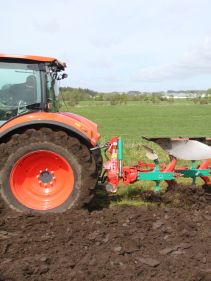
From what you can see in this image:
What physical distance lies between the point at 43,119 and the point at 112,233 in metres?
1.71

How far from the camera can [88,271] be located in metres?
3.86

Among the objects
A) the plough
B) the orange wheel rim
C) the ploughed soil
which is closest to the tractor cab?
the orange wheel rim

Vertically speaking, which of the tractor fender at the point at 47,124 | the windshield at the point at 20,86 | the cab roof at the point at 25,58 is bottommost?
the tractor fender at the point at 47,124

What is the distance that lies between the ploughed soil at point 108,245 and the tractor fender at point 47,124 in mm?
909

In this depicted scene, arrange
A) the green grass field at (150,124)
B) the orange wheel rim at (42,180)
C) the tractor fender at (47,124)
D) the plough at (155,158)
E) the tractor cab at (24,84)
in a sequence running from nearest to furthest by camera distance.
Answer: the tractor fender at (47,124) → the orange wheel rim at (42,180) → the tractor cab at (24,84) → the plough at (155,158) → the green grass field at (150,124)

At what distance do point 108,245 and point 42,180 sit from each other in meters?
1.81

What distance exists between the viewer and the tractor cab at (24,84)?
5.99 m

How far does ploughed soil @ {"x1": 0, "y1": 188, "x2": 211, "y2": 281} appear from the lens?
3.84 meters

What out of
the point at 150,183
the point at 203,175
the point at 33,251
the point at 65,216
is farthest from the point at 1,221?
the point at 150,183

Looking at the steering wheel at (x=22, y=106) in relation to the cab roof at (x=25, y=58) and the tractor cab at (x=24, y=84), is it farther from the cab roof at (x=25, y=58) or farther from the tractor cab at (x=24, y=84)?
the cab roof at (x=25, y=58)

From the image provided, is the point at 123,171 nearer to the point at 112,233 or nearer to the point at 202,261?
the point at 112,233

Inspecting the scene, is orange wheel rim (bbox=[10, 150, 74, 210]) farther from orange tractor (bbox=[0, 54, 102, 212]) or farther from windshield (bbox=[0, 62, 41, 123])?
windshield (bbox=[0, 62, 41, 123])

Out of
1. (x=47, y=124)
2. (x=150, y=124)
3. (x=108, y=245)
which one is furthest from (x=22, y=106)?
(x=150, y=124)

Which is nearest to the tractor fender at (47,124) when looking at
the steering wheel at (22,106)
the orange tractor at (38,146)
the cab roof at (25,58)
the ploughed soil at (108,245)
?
the orange tractor at (38,146)
